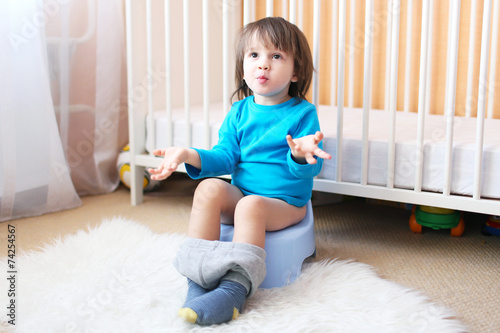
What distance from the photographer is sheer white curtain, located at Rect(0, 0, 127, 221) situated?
147 cm

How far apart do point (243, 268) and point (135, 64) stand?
0.95 m

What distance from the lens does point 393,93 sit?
123cm

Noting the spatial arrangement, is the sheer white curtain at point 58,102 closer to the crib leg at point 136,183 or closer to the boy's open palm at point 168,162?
the crib leg at point 136,183

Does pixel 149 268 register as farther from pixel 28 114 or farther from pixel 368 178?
pixel 28 114

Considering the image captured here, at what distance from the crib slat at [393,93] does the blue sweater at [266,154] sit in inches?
7.8

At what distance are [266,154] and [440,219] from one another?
0.53 metres

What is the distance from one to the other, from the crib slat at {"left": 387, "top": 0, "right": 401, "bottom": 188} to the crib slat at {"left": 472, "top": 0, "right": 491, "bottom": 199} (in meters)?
Result: 0.19

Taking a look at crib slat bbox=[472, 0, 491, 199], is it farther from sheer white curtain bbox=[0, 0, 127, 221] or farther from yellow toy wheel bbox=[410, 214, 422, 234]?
sheer white curtain bbox=[0, 0, 127, 221]

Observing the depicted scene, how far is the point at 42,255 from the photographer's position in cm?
120

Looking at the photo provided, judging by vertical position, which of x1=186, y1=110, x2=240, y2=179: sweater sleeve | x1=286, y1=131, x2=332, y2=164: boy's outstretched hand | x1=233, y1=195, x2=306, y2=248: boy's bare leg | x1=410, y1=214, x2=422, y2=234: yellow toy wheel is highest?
x1=286, y1=131, x2=332, y2=164: boy's outstretched hand

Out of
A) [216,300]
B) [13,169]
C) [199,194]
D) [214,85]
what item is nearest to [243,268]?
[216,300]

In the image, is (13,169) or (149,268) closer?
(149,268)

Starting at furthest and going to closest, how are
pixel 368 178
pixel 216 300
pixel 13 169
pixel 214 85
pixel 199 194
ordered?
pixel 214 85, pixel 13 169, pixel 368 178, pixel 199 194, pixel 216 300

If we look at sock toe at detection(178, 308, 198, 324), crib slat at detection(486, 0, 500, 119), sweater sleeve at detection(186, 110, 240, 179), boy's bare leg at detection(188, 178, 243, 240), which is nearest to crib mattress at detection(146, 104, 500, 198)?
crib slat at detection(486, 0, 500, 119)
